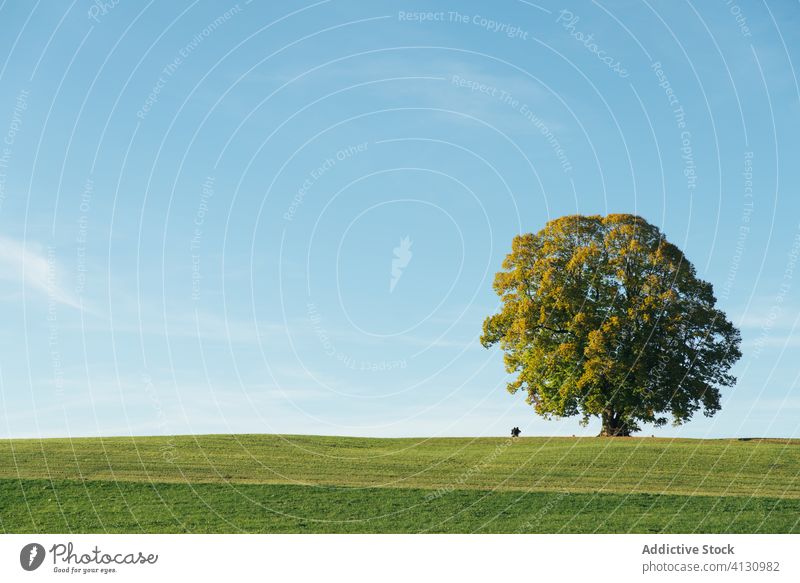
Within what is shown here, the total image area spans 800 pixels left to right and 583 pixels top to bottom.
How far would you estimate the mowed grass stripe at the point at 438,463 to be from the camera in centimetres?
A: 3697

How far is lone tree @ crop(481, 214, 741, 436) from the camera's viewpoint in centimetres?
4991

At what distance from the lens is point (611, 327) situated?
161 feet

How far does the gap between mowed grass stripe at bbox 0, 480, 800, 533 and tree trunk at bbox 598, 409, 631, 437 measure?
17.2 m

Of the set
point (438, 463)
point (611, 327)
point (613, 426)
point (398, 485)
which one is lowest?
point (398, 485)

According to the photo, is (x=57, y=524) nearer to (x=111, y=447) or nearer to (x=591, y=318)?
(x=111, y=447)

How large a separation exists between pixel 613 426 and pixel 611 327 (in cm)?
612

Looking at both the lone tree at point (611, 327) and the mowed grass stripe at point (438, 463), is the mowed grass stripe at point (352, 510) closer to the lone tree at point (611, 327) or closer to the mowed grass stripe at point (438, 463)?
the mowed grass stripe at point (438, 463)

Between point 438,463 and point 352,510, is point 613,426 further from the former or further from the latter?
point 352,510

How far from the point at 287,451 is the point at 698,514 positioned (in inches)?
857

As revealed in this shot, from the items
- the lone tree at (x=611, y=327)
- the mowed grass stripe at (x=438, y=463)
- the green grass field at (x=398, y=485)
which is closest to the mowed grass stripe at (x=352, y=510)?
the green grass field at (x=398, y=485)

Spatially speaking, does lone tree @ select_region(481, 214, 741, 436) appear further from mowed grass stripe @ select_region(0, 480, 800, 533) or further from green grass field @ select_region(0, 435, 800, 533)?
mowed grass stripe @ select_region(0, 480, 800, 533)

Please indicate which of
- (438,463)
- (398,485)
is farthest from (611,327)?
(398,485)

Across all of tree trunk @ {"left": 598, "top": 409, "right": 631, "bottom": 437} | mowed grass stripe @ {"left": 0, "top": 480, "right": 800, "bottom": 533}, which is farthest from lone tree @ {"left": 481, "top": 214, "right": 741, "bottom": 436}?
mowed grass stripe @ {"left": 0, "top": 480, "right": 800, "bottom": 533}

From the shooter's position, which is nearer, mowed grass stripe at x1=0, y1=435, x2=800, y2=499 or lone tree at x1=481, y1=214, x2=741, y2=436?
mowed grass stripe at x1=0, y1=435, x2=800, y2=499
